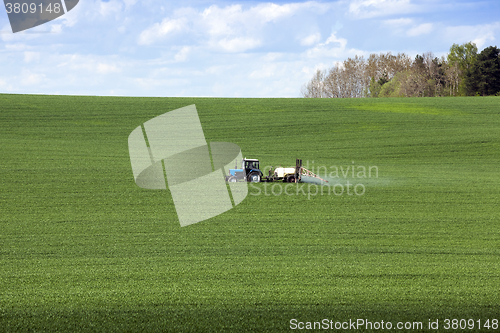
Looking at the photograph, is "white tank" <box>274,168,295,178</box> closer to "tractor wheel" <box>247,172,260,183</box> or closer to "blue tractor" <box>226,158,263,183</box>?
"blue tractor" <box>226,158,263,183</box>

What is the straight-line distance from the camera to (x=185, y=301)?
294 inches

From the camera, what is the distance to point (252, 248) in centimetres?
1052

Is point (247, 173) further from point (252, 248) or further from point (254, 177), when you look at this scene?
point (252, 248)

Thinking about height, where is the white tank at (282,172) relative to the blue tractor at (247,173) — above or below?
below

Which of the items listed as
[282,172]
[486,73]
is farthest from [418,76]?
[282,172]

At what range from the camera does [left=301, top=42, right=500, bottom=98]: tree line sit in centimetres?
6319

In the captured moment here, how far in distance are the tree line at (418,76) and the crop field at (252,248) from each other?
136 feet

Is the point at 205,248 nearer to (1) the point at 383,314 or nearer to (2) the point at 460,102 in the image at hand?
(1) the point at 383,314

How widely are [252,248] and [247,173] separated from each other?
8.78 m

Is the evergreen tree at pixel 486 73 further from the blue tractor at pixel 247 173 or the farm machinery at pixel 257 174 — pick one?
the blue tractor at pixel 247 173

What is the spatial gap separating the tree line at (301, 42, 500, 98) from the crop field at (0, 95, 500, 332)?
41.4 meters

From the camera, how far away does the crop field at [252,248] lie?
7.09m

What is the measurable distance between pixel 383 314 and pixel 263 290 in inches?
83.4

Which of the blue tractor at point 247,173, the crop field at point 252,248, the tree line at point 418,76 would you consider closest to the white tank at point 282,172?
the blue tractor at point 247,173
